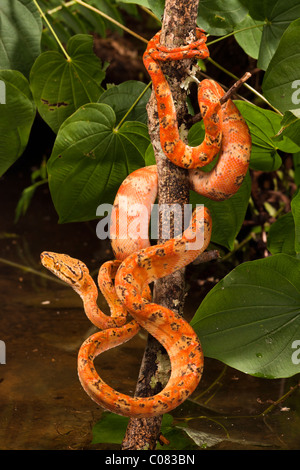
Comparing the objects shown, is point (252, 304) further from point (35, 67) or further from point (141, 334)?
point (141, 334)

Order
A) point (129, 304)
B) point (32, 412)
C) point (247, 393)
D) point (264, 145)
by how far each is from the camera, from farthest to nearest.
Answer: point (247, 393), point (32, 412), point (264, 145), point (129, 304)

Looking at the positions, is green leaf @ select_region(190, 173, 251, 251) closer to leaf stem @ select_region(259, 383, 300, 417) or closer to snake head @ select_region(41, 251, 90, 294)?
snake head @ select_region(41, 251, 90, 294)

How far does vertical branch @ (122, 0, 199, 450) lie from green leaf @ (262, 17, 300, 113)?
156mm

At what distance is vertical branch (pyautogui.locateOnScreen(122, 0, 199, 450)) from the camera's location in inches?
37.3

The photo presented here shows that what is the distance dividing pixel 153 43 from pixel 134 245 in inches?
14.2

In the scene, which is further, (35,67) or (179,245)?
(35,67)

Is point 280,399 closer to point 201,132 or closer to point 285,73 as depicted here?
point 201,132

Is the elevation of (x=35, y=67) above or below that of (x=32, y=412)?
above

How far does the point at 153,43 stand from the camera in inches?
37.4

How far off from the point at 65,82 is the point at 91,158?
0.24m

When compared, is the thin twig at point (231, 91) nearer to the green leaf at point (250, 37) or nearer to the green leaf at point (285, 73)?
the green leaf at point (285, 73)

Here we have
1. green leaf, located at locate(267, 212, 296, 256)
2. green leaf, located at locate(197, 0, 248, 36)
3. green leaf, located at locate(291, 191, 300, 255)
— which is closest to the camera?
green leaf, located at locate(291, 191, 300, 255)

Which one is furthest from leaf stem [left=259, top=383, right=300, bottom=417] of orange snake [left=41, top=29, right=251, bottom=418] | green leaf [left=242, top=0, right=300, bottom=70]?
green leaf [left=242, top=0, right=300, bottom=70]

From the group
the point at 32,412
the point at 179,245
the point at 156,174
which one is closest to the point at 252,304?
the point at 179,245
